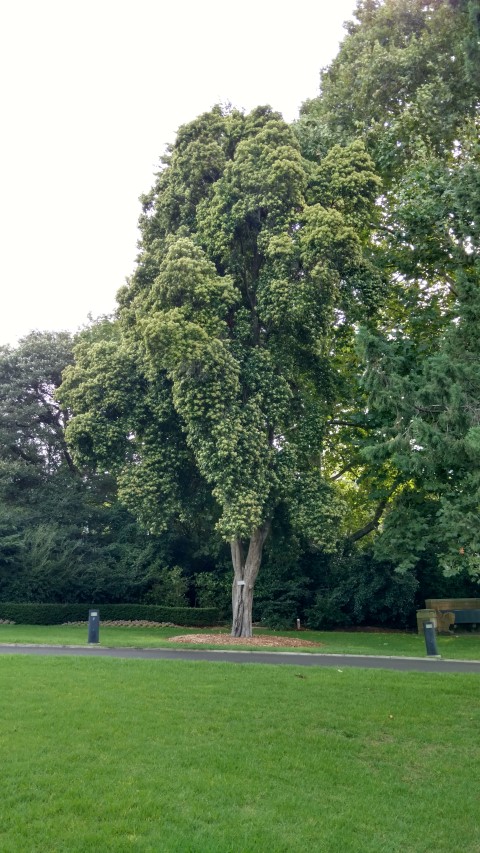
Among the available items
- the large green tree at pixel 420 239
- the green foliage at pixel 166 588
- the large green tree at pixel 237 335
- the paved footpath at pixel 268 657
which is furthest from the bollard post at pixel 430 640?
the green foliage at pixel 166 588

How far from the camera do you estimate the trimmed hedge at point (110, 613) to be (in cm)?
2798

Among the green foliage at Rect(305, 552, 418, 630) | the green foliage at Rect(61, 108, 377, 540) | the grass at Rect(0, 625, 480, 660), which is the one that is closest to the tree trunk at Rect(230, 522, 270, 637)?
the green foliage at Rect(61, 108, 377, 540)

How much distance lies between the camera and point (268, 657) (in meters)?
15.6

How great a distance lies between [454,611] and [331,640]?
16.8ft

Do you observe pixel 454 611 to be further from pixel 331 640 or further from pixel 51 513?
pixel 51 513

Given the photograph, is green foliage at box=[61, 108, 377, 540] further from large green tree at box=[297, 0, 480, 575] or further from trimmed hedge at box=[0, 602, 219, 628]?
trimmed hedge at box=[0, 602, 219, 628]

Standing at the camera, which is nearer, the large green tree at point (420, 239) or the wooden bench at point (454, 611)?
the large green tree at point (420, 239)

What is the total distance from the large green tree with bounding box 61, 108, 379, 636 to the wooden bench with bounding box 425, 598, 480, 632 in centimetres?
687

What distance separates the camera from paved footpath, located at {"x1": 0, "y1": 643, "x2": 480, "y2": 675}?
1422 centimetres

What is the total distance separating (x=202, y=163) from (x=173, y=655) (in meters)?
14.2

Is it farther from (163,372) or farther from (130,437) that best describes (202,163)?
(130,437)

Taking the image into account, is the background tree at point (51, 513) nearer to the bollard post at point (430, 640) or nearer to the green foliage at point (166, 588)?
the green foliage at point (166, 588)

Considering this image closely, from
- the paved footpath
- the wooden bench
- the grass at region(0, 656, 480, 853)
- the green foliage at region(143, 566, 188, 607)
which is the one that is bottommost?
the grass at region(0, 656, 480, 853)

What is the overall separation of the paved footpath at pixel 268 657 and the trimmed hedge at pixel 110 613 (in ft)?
36.5
